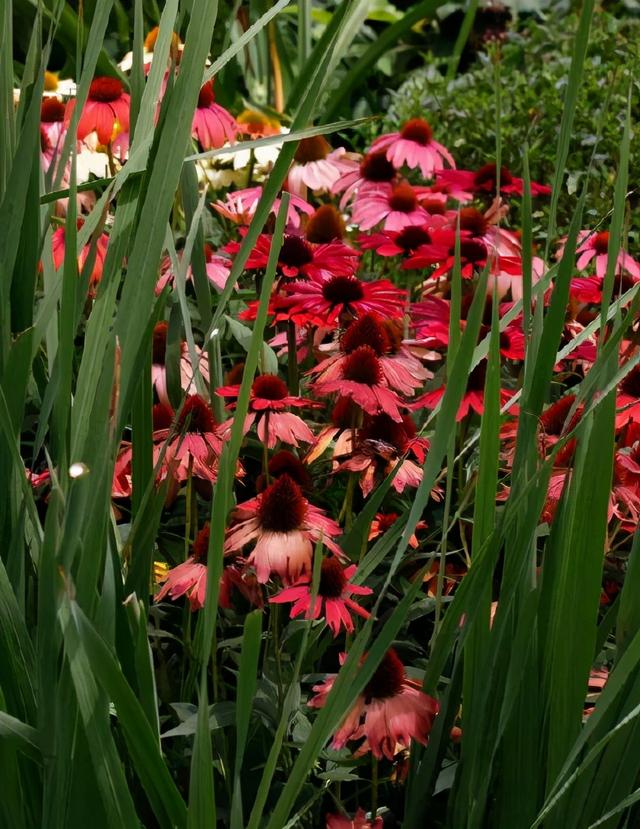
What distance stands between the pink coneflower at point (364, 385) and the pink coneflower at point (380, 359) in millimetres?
11

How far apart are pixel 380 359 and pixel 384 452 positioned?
0.14 metres

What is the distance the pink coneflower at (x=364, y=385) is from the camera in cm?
118

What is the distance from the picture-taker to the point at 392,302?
1.38m

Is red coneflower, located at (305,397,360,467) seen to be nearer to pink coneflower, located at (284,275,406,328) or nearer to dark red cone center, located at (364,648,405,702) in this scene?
pink coneflower, located at (284,275,406,328)

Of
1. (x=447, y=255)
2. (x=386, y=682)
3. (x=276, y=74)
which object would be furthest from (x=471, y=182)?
(x=276, y=74)

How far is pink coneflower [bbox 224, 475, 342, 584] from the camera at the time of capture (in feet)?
3.43

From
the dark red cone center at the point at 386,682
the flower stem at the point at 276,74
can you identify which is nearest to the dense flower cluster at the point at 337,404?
Result: the dark red cone center at the point at 386,682

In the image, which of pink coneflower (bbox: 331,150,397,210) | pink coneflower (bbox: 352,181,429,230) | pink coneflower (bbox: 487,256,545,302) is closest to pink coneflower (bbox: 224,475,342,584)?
pink coneflower (bbox: 487,256,545,302)

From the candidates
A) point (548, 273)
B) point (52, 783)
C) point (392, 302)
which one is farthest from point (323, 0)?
point (52, 783)

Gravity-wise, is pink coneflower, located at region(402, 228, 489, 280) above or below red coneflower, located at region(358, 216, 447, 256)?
below

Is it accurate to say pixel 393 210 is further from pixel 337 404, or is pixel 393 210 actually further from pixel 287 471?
pixel 287 471

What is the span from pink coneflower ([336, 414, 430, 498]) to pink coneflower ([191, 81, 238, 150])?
0.77 meters

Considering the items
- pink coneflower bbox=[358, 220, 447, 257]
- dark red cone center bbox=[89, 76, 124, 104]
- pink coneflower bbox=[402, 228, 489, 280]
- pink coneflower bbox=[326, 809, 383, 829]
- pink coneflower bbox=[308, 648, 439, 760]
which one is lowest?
pink coneflower bbox=[326, 809, 383, 829]

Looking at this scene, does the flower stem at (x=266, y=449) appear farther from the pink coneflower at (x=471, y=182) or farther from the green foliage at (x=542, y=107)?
the green foliage at (x=542, y=107)
